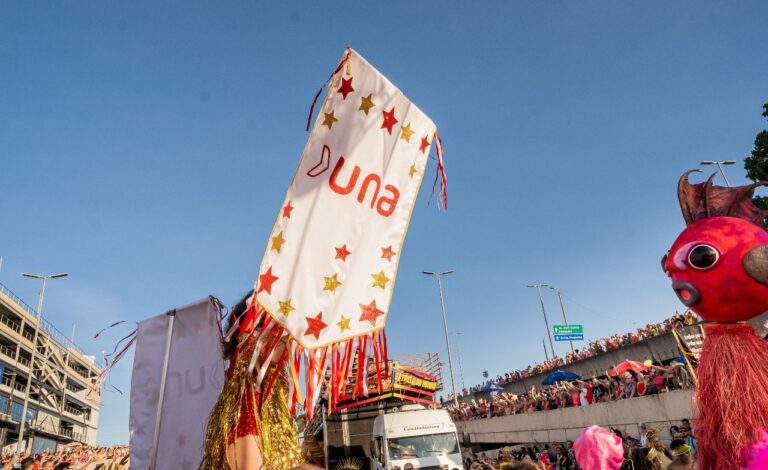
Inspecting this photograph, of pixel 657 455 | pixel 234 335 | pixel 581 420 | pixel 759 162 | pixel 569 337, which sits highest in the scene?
pixel 759 162

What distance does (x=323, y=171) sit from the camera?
8.64 feet

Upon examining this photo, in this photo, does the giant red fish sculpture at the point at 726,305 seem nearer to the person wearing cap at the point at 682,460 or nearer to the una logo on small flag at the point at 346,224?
the person wearing cap at the point at 682,460

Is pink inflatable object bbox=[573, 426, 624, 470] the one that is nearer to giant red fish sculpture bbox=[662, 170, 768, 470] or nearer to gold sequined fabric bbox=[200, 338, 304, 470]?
giant red fish sculpture bbox=[662, 170, 768, 470]

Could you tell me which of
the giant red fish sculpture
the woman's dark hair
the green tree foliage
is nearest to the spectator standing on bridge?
the giant red fish sculpture

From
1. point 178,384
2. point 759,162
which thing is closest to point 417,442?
point 178,384

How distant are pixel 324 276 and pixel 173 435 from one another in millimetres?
1775

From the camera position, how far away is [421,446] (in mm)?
11922

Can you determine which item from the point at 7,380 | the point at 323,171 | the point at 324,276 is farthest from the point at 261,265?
the point at 7,380

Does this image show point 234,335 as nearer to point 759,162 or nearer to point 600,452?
point 600,452

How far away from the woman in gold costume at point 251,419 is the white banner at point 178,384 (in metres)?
0.45

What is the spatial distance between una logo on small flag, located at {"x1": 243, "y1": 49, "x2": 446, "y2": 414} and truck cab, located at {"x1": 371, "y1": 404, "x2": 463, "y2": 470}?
10.0m

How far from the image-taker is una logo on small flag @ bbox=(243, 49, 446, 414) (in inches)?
95.6

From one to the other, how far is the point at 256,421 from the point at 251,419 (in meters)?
0.03

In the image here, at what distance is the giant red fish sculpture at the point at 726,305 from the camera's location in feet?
8.61
